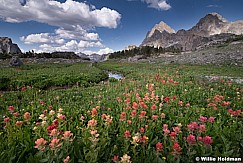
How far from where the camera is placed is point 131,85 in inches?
538

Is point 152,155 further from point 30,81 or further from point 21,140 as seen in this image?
point 30,81

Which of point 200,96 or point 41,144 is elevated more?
point 41,144

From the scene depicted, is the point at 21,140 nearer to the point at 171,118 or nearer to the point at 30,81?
the point at 171,118

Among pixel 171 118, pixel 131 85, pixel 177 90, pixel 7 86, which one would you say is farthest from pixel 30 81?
pixel 171 118

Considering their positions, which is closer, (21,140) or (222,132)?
(21,140)

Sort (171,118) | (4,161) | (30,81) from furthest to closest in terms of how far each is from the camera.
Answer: (30,81) → (171,118) → (4,161)

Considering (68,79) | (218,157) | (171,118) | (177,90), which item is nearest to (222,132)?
(218,157)

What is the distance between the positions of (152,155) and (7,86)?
1643 centimetres

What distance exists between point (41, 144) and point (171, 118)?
4.58m

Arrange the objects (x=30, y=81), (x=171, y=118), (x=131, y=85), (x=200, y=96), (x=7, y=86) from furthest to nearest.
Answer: (x=30, y=81) → (x=7, y=86) → (x=131, y=85) → (x=200, y=96) → (x=171, y=118)

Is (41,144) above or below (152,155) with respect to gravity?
above

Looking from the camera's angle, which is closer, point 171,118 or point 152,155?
point 152,155

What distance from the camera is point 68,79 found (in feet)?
61.2

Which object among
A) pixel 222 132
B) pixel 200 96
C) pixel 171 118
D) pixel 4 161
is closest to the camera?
pixel 4 161
